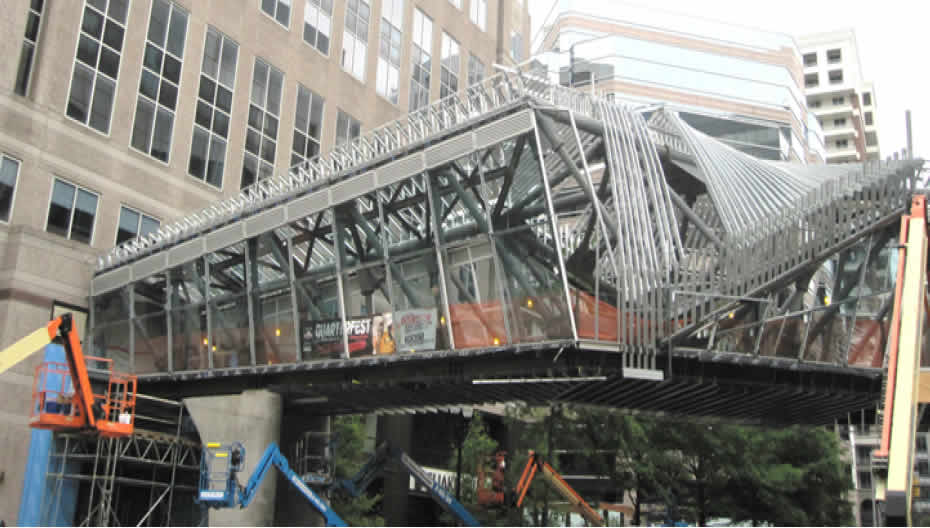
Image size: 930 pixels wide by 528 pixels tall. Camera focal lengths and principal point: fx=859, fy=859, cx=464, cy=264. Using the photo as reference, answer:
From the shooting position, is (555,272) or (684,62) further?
Answer: (684,62)

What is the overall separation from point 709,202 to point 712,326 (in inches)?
344

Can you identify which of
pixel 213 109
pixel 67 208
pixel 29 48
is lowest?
pixel 67 208

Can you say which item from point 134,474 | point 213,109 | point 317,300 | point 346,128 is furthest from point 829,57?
point 134,474

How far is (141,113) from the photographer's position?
42594 mm

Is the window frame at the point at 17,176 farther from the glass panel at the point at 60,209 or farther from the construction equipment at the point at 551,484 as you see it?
the construction equipment at the point at 551,484

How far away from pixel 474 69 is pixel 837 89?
314 ft

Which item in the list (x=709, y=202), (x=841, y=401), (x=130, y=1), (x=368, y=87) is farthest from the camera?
(x=368, y=87)

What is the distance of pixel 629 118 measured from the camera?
27828 millimetres

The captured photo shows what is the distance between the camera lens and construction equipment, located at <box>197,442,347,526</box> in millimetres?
27438

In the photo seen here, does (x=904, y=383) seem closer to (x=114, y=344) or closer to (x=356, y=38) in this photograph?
(x=114, y=344)

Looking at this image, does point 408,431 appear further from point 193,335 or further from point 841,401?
point 841,401

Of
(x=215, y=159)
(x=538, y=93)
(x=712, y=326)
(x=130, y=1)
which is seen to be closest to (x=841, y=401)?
(x=712, y=326)

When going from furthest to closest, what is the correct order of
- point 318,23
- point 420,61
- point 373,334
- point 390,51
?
point 420,61 < point 390,51 < point 318,23 < point 373,334

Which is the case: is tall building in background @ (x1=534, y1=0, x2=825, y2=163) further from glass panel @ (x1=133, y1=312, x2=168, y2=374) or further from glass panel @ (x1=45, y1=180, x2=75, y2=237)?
glass panel @ (x1=133, y1=312, x2=168, y2=374)
